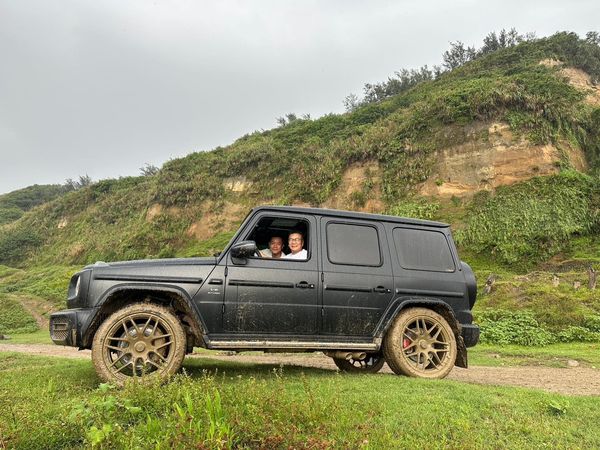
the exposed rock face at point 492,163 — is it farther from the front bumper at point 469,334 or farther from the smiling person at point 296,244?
the smiling person at point 296,244

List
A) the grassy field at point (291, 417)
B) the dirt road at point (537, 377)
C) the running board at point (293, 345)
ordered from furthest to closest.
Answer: the dirt road at point (537, 377) → the running board at point (293, 345) → the grassy field at point (291, 417)

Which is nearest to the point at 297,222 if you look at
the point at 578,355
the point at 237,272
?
the point at 237,272

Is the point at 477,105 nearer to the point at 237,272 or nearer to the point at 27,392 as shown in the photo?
the point at 237,272

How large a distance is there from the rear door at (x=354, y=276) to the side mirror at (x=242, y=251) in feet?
3.14

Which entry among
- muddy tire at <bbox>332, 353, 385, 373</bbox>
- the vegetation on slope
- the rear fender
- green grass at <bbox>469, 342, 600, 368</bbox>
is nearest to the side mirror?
the rear fender

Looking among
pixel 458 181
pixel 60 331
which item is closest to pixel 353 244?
pixel 60 331

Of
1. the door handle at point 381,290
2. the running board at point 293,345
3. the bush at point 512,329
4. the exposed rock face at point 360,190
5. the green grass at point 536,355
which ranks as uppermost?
the exposed rock face at point 360,190

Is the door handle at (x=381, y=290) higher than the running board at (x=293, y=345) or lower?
higher

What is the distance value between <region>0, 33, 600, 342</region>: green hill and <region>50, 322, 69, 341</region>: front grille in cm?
1314

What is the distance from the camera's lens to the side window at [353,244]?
577 cm

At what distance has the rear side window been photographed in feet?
20.1

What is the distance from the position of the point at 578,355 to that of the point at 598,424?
7.63m

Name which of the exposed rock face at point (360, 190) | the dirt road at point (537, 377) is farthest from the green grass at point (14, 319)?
the exposed rock face at point (360, 190)

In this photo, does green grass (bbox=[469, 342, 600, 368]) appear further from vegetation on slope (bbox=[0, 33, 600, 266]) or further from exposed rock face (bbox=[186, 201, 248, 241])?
exposed rock face (bbox=[186, 201, 248, 241])
